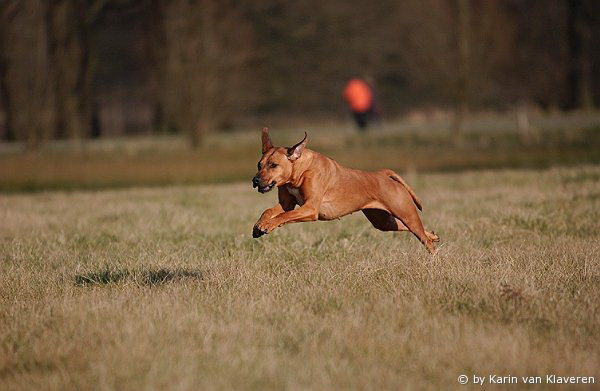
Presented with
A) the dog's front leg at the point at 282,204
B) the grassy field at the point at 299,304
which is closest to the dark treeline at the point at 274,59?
the grassy field at the point at 299,304

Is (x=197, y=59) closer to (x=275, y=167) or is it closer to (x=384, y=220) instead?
(x=384, y=220)

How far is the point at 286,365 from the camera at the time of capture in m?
4.73

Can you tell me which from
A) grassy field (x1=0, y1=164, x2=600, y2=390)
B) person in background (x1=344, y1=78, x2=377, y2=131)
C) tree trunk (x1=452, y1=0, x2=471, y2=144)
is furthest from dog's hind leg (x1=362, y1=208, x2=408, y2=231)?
person in background (x1=344, y1=78, x2=377, y2=131)

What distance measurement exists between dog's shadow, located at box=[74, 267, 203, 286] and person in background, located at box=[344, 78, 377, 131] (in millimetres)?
27076

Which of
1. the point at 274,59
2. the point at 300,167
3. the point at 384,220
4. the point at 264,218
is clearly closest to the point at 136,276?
the point at 264,218

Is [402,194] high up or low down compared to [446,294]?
up

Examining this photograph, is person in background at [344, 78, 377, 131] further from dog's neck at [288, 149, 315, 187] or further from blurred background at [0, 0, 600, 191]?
dog's neck at [288, 149, 315, 187]

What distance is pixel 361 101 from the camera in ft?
114

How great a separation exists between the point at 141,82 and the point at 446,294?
154 feet

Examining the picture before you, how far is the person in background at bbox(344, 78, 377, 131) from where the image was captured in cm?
3441

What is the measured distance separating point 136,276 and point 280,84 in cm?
4455

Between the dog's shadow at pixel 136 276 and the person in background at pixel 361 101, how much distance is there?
27076mm

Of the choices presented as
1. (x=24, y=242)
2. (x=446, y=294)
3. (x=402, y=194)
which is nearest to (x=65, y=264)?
(x=24, y=242)

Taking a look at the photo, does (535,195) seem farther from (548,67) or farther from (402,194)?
(548,67)
